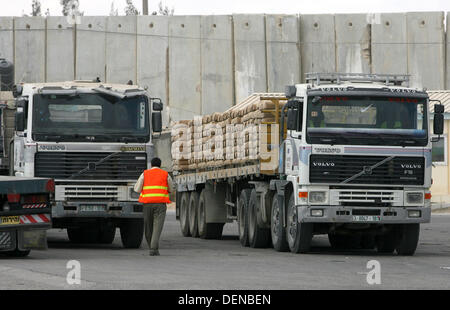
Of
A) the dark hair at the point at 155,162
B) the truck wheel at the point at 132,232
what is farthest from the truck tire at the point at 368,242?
the dark hair at the point at 155,162

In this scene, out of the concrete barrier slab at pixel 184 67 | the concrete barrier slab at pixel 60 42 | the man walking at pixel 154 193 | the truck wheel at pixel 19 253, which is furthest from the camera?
the concrete barrier slab at pixel 60 42

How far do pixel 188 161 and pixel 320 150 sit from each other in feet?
32.8

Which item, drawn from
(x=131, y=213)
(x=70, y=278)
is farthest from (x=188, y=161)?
(x=70, y=278)

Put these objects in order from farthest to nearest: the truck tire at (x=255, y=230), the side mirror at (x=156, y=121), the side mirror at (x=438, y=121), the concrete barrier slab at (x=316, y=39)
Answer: the concrete barrier slab at (x=316, y=39)
the truck tire at (x=255, y=230)
the side mirror at (x=156, y=121)
the side mirror at (x=438, y=121)

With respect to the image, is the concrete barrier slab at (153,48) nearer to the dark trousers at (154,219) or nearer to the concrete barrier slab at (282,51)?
the concrete barrier slab at (282,51)

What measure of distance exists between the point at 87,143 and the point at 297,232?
14.7ft

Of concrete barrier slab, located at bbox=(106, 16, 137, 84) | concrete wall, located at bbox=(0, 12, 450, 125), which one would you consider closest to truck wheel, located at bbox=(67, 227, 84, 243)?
concrete wall, located at bbox=(0, 12, 450, 125)

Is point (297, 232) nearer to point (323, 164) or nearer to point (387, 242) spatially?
point (323, 164)

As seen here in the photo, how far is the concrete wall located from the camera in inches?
1938

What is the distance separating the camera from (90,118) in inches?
848

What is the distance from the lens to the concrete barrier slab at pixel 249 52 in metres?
49.2

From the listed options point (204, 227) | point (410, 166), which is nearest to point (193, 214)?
point (204, 227)

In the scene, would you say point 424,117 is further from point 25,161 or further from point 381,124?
point 25,161

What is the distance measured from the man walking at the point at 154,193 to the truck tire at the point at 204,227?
23.4 feet
